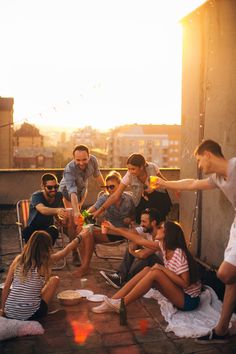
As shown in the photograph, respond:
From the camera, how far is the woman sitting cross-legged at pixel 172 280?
4508 mm

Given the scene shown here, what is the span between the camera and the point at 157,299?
5.28 meters

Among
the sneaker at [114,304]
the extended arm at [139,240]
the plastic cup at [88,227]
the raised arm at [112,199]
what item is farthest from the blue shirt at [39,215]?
the sneaker at [114,304]

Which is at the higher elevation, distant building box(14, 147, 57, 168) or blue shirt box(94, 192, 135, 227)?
blue shirt box(94, 192, 135, 227)

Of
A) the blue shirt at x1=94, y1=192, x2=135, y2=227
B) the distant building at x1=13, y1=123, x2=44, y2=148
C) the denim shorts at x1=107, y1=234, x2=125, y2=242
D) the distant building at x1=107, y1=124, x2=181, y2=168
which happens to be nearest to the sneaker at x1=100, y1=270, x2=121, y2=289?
the denim shorts at x1=107, y1=234, x2=125, y2=242

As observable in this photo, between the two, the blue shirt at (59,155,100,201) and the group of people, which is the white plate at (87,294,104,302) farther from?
the blue shirt at (59,155,100,201)

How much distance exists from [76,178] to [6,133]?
40086 mm

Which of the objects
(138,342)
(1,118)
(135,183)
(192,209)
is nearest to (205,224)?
(192,209)

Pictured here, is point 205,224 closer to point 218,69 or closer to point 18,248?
point 218,69

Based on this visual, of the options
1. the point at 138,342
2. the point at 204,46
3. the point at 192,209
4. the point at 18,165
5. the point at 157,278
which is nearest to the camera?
the point at 138,342

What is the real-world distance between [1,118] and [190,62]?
4144 centimetres

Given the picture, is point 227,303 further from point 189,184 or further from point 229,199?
point 189,184

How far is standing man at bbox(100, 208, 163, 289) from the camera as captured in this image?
17.9 ft

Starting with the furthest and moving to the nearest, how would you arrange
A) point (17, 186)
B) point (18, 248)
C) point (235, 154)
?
point (17, 186)
point (18, 248)
point (235, 154)

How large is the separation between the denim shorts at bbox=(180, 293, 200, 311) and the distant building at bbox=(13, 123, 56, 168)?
56.4m
